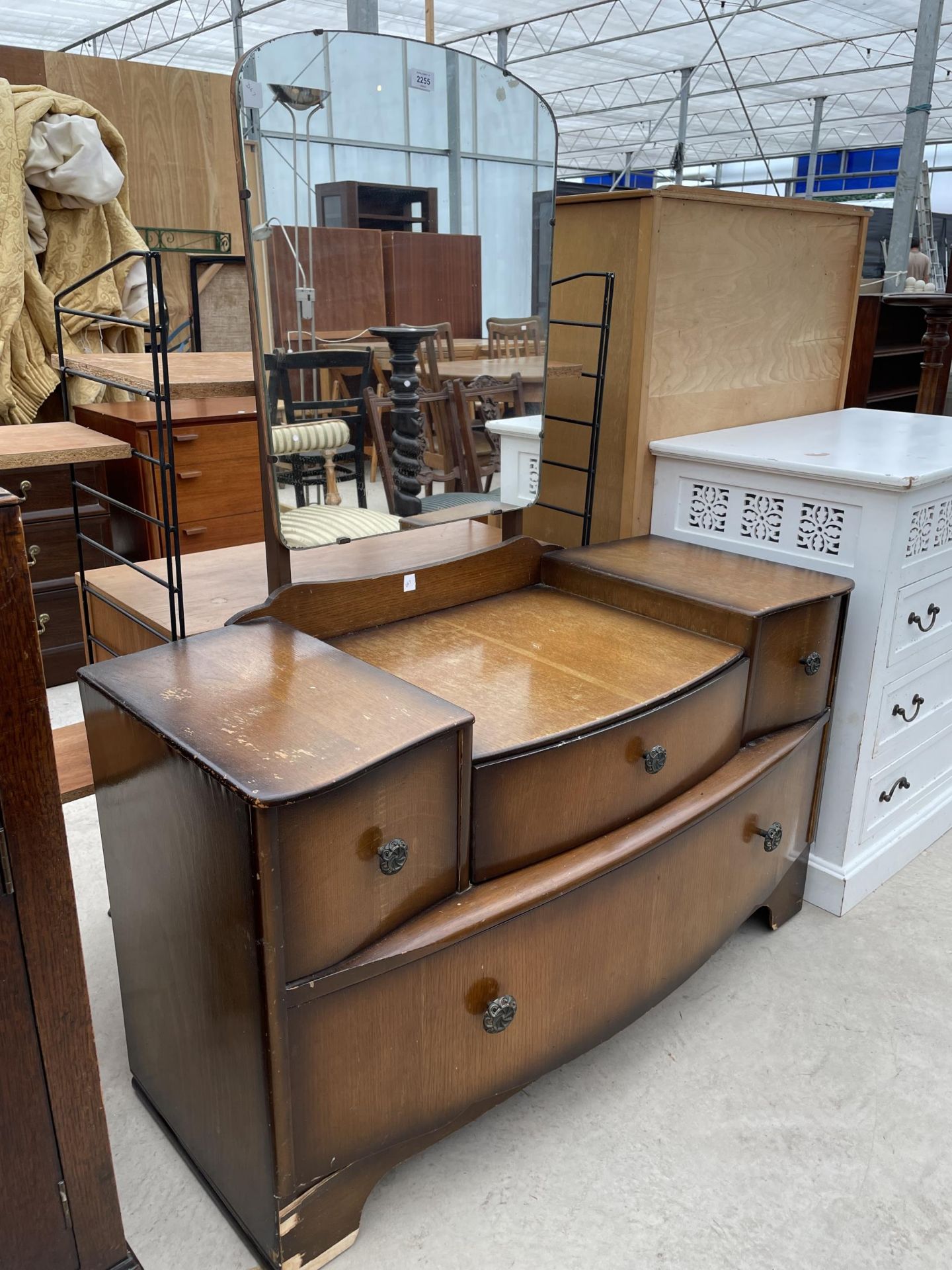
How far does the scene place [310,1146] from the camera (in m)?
1.28

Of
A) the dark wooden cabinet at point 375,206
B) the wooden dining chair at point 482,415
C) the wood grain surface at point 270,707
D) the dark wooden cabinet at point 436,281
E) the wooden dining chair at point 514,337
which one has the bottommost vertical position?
the wood grain surface at point 270,707

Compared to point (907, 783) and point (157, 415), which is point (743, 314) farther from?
point (157, 415)

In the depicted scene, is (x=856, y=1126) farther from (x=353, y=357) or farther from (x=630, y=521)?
(x=353, y=357)

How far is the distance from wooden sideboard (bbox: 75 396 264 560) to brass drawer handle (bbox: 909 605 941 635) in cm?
217

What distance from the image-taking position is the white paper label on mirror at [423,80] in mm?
1574

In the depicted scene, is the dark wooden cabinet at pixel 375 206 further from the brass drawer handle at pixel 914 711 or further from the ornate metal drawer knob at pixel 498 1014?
the brass drawer handle at pixel 914 711

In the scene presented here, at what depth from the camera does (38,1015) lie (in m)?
1.18

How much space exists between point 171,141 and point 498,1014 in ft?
15.4

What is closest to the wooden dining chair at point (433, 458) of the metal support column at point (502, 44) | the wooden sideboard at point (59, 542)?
the wooden sideboard at point (59, 542)

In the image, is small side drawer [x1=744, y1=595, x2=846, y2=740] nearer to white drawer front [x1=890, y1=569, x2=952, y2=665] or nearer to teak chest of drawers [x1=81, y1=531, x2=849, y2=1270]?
teak chest of drawers [x1=81, y1=531, x2=849, y2=1270]

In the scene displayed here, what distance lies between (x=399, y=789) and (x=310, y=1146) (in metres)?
0.49

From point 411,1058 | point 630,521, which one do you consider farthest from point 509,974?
point 630,521

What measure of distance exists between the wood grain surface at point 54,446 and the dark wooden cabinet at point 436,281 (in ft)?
2.22

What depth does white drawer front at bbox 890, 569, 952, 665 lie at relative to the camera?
2035 mm
